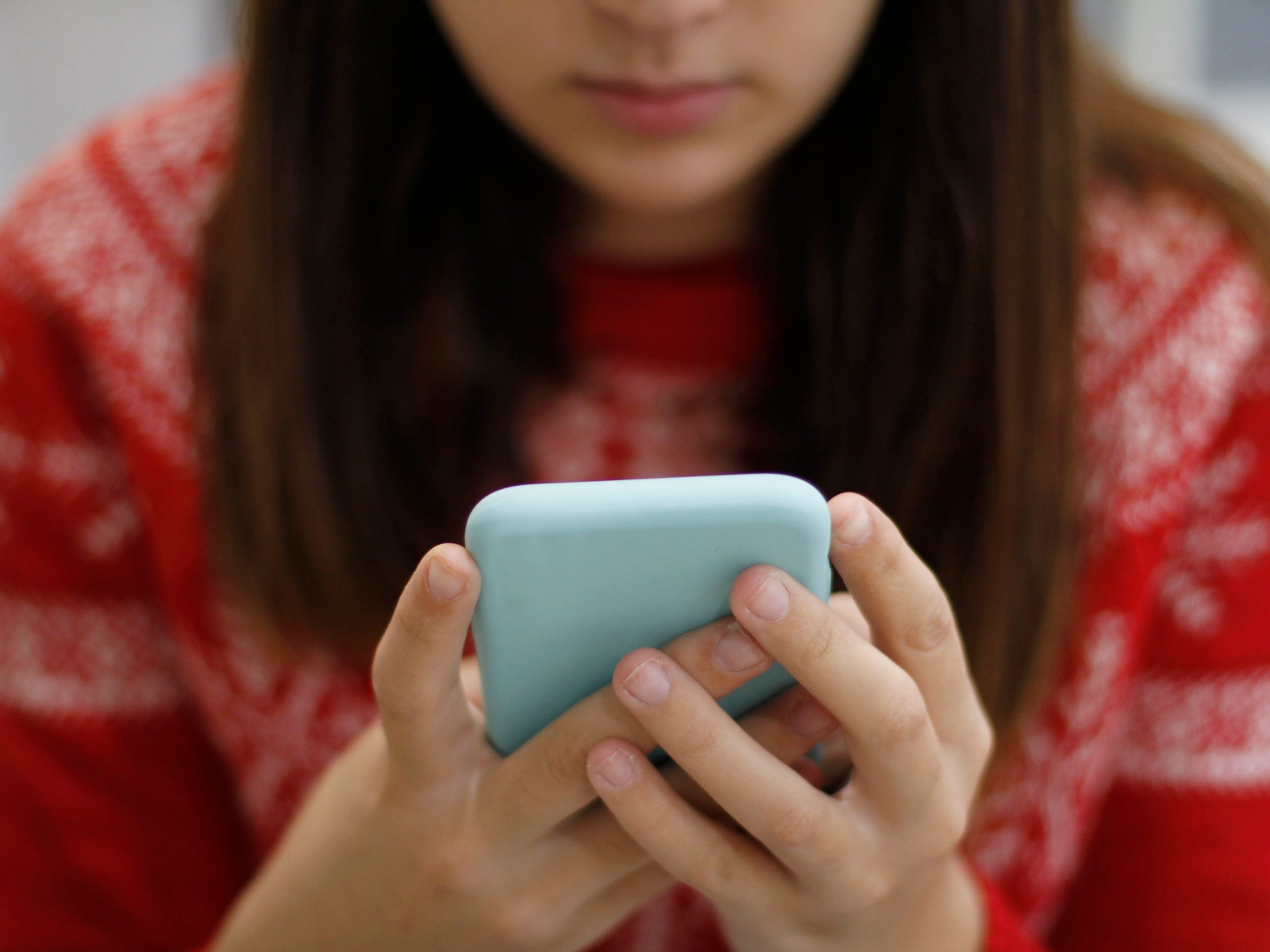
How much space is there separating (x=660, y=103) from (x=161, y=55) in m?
1.21

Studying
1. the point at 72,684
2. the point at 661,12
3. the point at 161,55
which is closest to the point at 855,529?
the point at 661,12

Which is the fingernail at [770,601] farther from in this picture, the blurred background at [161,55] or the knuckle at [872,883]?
the blurred background at [161,55]

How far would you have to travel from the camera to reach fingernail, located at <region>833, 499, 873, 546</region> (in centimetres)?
32

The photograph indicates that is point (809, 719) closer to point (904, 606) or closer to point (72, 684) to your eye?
point (904, 606)

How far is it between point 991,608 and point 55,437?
54 cm

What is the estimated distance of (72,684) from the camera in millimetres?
659

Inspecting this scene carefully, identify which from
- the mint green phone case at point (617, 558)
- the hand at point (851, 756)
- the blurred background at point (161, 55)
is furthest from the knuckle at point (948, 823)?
the blurred background at point (161, 55)

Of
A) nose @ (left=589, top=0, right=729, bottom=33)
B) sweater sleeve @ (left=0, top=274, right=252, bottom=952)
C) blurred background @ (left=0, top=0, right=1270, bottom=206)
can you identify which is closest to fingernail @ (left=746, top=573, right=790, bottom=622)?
nose @ (left=589, top=0, right=729, bottom=33)

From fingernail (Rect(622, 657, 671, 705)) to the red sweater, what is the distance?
0.96 feet

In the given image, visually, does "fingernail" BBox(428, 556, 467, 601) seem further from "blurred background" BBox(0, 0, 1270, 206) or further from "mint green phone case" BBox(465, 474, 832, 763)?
"blurred background" BBox(0, 0, 1270, 206)

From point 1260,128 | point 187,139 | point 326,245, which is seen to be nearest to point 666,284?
point 326,245

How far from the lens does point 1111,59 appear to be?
750mm

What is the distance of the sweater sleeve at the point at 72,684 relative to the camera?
25.7 inches

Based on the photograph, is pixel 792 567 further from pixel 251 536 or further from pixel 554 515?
pixel 251 536
